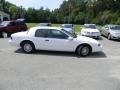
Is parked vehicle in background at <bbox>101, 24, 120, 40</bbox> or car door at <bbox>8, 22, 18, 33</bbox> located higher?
car door at <bbox>8, 22, 18, 33</bbox>

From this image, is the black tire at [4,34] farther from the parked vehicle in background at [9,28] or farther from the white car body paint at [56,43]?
the white car body paint at [56,43]

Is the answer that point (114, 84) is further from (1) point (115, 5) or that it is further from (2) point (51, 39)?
(1) point (115, 5)

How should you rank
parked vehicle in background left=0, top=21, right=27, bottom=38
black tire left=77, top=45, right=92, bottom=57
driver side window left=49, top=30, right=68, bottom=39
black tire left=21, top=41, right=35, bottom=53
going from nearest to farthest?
1. black tire left=77, top=45, right=92, bottom=57
2. driver side window left=49, top=30, right=68, bottom=39
3. black tire left=21, top=41, right=35, bottom=53
4. parked vehicle in background left=0, top=21, right=27, bottom=38

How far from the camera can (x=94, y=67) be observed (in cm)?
1051

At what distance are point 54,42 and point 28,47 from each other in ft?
4.66

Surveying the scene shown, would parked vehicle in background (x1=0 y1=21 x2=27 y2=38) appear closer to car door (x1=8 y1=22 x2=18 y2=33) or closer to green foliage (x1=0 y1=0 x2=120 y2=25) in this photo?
car door (x1=8 y1=22 x2=18 y2=33)

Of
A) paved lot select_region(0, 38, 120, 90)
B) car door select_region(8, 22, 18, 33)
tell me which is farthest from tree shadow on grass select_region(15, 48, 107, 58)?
car door select_region(8, 22, 18, 33)

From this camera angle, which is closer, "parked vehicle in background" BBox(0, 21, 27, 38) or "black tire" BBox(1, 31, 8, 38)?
"black tire" BBox(1, 31, 8, 38)

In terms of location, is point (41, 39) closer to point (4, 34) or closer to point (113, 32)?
point (113, 32)

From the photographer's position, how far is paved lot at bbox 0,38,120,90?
7695 mm

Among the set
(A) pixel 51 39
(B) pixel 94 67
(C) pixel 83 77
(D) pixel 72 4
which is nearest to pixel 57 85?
(C) pixel 83 77

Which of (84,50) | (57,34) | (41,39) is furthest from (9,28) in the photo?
(84,50)

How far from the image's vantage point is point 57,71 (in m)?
9.56

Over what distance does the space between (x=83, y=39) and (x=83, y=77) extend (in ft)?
15.8
